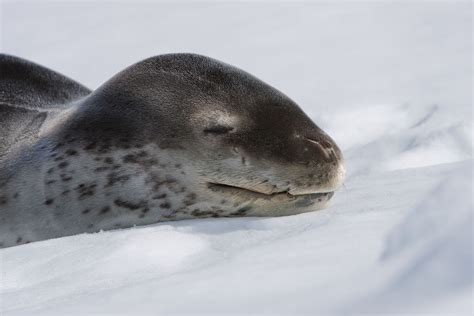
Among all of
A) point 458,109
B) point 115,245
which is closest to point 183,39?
point 458,109

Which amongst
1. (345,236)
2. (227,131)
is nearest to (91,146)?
(227,131)

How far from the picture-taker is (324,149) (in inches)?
103

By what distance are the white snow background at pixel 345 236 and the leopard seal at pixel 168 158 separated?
0.62ft

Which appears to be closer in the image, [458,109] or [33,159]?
[33,159]

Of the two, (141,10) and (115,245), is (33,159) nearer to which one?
(115,245)

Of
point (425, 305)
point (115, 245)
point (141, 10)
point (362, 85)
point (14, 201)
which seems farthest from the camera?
point (141, 10)

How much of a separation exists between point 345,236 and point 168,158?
1.03 metres

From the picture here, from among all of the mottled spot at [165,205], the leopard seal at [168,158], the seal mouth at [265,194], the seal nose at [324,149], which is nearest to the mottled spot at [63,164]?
the leopard seal at [168,158]

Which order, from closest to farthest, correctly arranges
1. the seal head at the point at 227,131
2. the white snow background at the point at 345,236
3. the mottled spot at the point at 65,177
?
the white snow background at the point at 345,236, the seal head at the point at 227,131, the mottled spot at the point at 65,177

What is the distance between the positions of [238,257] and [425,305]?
64 centimetres

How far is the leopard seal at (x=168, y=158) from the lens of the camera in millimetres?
2570

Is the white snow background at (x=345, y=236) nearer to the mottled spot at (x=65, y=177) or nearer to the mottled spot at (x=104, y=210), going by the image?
the mottled spot at (x=104, y=210)

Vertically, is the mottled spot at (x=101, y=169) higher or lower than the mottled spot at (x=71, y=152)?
lower

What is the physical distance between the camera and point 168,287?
4.80 ft
